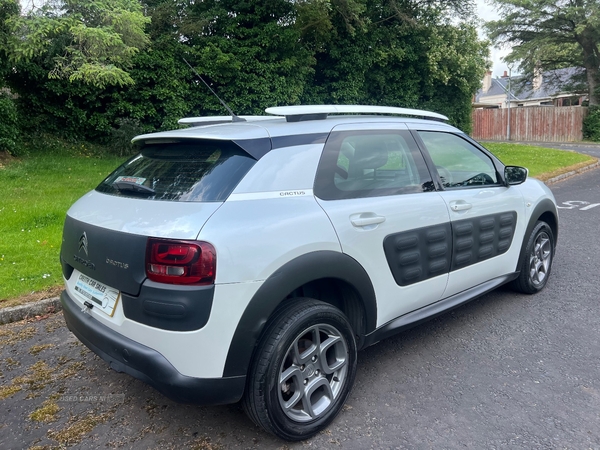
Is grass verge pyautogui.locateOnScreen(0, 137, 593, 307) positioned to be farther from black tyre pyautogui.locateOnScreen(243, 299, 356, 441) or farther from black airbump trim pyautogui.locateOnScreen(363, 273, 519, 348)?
black airbump trim pyautogui.locateOnScreen(363, 273, 519, 348)

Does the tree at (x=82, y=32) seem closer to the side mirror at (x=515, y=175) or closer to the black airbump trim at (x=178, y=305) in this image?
the side mirror at (x=515, y=175)

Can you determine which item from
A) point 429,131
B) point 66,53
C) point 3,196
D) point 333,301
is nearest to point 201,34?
point 66,53

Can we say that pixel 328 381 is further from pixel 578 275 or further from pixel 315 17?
pixel 315 17

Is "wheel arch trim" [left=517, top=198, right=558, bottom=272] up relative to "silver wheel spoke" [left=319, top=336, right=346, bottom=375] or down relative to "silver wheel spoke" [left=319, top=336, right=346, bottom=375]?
up

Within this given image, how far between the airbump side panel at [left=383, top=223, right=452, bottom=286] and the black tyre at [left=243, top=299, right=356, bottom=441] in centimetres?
57

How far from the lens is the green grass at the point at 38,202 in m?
5.01

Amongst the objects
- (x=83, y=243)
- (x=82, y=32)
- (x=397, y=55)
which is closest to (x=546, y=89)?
(x=397, y=55)

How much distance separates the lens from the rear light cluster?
7.43ft

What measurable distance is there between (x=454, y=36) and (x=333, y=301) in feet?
67.5

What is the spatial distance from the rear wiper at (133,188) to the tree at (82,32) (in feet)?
23.1

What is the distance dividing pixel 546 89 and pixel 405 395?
141 feet

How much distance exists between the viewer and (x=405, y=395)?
3.07 m

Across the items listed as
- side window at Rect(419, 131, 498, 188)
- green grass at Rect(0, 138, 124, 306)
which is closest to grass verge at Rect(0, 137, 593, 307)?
green grass at Rect(0, 138, 124, 306)

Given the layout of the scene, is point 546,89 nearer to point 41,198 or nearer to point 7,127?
point 7,127
